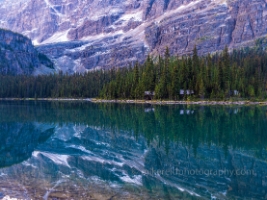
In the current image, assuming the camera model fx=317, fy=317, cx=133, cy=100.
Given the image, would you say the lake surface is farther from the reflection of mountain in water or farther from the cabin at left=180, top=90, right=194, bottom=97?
the cabin at left=180, top=90, right=194, bottom=97

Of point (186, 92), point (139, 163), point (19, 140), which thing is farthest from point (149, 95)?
point (139, 163)

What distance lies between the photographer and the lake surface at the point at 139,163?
1764 cm

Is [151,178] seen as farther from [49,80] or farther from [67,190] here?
[49,80]

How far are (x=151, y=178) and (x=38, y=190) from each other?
22.5ft

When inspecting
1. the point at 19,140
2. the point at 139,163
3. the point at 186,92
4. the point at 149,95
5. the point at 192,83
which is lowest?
the point at 139,163

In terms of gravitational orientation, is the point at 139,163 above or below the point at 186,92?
below

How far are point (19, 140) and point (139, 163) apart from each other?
18.8 metres

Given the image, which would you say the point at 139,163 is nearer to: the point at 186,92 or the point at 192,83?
the point at 192,83

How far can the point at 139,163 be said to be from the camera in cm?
2422

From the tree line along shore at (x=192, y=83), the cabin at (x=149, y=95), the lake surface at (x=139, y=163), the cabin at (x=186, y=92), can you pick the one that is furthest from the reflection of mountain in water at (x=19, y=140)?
the cabin at (x=149, y=95)

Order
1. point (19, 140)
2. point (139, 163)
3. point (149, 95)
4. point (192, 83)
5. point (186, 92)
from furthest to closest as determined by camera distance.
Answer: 1. point (149, 95)
2. point (186, 92)
3. point (192, 83)
4. point (19, 140)
5. point (139, 163)

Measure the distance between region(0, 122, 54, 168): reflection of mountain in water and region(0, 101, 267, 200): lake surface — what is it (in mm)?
91

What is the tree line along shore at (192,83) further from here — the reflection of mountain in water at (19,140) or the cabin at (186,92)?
the reflection of mountain in water at (19,140)

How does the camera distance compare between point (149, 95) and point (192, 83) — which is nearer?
point (192, 83)
